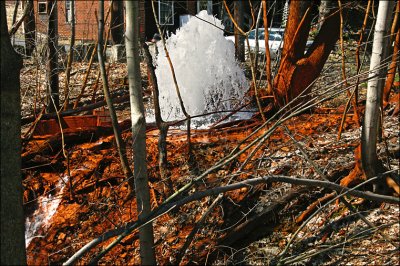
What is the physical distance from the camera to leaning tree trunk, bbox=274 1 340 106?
715 cm

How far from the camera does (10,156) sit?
307 cm

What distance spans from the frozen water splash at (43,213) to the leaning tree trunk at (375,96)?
3548mm

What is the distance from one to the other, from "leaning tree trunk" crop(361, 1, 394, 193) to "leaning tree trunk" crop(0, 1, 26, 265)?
2768mm

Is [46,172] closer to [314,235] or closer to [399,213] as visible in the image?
[314,235]

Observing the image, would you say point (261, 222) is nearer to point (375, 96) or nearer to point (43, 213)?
point (375, 96)

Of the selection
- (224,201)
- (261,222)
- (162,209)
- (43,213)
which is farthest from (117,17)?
(162,209)

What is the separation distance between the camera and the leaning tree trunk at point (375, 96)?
465 centimetres

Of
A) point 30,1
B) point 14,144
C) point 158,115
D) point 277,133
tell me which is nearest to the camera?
point 14,144

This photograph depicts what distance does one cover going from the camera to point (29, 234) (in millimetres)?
6496

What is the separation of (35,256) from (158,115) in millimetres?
2025

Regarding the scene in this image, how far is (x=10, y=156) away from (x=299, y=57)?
4936mm

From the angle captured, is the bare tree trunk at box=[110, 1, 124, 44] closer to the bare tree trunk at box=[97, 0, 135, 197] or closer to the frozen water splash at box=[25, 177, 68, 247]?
the frozen water splash at box=[25, 177, 68, 247]

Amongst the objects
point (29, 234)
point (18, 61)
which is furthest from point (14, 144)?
point (29, 234)

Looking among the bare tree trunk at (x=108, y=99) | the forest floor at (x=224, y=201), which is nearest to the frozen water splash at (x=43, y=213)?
the forest floor at (x=224, y=201)
